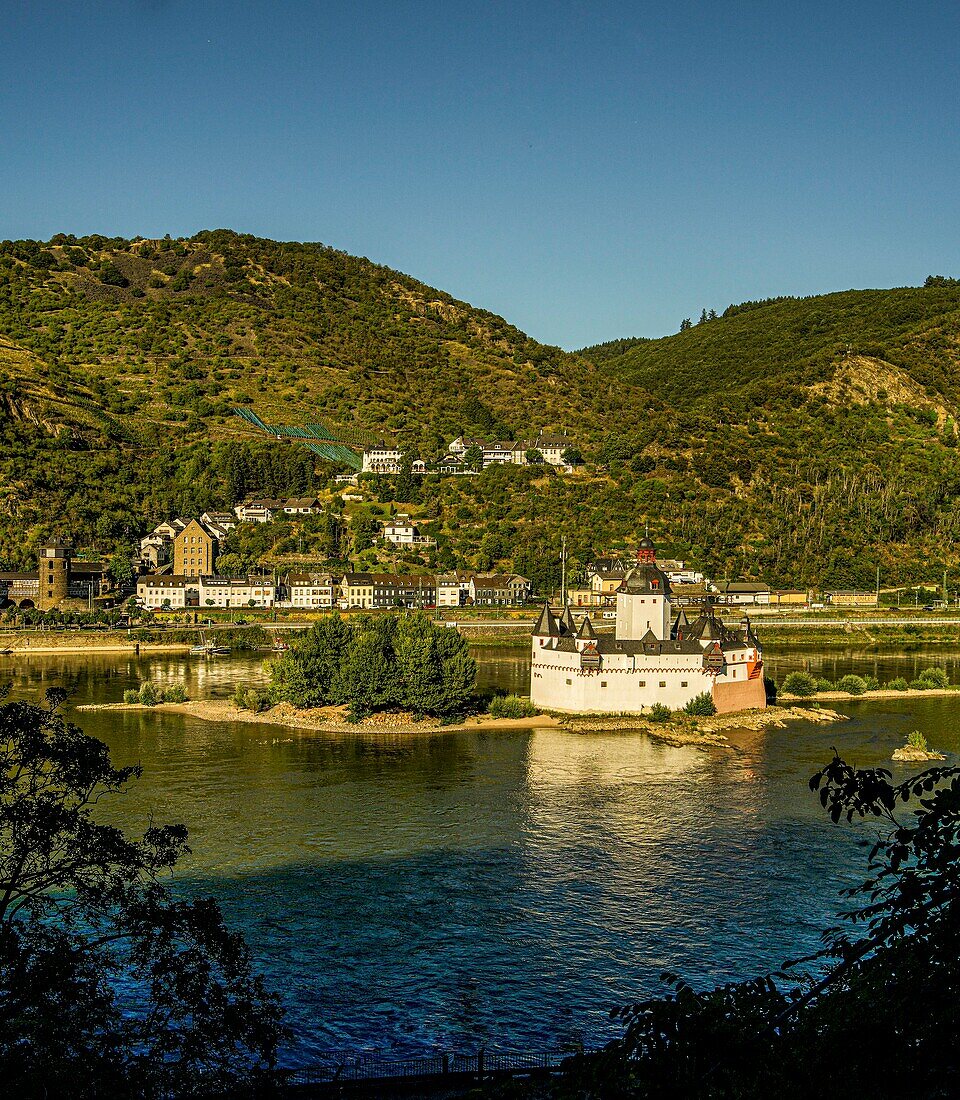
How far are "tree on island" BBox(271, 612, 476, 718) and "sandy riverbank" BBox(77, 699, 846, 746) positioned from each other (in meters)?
0.63

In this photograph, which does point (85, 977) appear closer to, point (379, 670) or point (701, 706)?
point (379, 670)

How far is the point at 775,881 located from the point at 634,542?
74232 millimetres

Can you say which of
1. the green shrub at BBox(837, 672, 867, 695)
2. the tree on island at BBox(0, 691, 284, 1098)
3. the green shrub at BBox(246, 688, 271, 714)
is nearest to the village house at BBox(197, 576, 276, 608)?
the green shrub at BBox(246, 688, 271, 714)

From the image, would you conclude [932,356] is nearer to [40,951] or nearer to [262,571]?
[262,571]

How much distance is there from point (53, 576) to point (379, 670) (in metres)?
44.2

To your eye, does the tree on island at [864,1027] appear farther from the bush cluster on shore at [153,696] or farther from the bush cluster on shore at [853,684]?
the bush cluster on shore at [853,684]

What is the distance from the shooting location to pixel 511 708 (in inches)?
1838

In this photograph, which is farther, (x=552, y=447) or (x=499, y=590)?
(x=552, y=447)

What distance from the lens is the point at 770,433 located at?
130875 mm

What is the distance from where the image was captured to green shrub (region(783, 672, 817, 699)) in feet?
171

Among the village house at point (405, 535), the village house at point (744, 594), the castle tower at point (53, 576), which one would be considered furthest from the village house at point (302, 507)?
the village house at point (744, 594)

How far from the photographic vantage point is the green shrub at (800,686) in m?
52.0

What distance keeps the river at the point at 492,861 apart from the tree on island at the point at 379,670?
9.05 ft

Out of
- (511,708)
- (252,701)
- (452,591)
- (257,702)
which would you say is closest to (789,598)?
(452,591)
